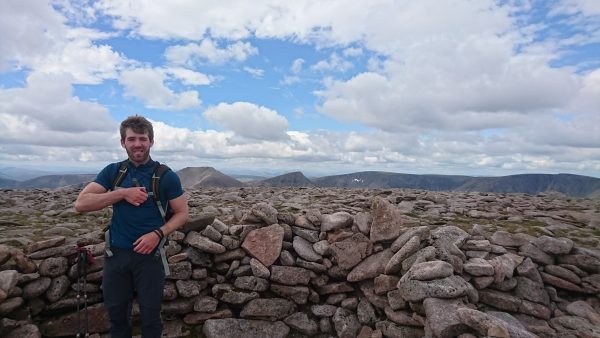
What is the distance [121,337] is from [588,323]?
11111 millimetres

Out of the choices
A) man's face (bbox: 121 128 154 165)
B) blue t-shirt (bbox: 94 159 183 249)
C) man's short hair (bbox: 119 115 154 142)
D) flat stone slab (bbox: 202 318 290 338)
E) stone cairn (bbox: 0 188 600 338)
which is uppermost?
man's short hair (bbox: 119 115 154 142)

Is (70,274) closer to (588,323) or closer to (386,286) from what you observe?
(386,286)

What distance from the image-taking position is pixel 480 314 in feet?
25.3

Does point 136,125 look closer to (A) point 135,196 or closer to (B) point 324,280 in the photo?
(A) point 135,196

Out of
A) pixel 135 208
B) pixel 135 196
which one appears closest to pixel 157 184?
pixel 135 196

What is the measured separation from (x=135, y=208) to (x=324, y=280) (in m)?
6.58

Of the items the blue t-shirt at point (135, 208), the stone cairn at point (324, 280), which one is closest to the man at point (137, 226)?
the blue t-shirt at point (135, 208)

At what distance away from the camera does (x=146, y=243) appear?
6.73 metres

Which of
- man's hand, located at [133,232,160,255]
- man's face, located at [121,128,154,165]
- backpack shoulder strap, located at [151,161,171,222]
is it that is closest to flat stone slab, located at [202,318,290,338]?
man's hand, located at [133,232,160,255]

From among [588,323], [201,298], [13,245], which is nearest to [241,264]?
[201,298]

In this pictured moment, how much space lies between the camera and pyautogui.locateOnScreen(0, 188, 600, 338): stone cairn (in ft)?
30.8

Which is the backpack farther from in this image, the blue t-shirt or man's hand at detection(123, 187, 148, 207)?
man's hand at detection(123, 187, 148, 207)

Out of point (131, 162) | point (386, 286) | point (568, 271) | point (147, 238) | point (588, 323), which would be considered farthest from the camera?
point (568, 271)

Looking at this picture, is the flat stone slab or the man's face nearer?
the man's face
